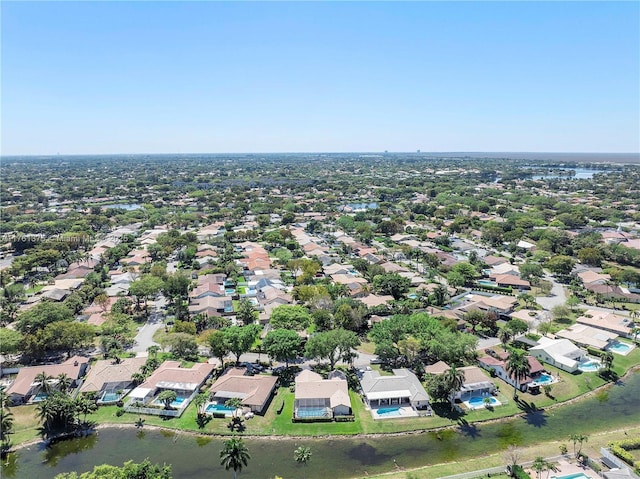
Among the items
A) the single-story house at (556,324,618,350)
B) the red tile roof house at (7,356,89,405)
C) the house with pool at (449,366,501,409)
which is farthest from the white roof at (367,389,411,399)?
the red tile roof house at (7,356,89,405)

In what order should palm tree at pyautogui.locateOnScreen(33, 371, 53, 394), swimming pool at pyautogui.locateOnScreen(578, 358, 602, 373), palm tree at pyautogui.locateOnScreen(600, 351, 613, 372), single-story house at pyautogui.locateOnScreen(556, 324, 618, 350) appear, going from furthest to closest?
1. single-story house at pyautogui.locateOnScreen(556, 324, 618, 350)
2. swimming pool at pyautogui.locateOnScreen(578, 358, 602, 373)
3. palm tree at pyautogui.locateOnScreen(600, 351, 613, 372)
4. palm tree at pyautogui.locateOnScreen(33, 371, 53, 394)

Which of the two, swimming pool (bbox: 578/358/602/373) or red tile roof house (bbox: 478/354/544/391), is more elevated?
red tile roof house (bbox: 478/354/544/391)

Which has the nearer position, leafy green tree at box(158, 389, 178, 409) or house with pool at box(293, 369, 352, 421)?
house with pool at box(293, 369, 352, 421)

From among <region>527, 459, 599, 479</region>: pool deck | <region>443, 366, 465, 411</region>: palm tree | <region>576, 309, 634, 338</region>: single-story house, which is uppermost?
<region>443, 366, 465, 411</region>: palm tree

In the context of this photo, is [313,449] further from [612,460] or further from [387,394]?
[612,460]

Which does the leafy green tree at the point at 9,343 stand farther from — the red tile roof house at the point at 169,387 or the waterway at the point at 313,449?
the red tile roof house at the point at 169,387

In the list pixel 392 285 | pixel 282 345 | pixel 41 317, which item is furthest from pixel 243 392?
pixel 392 285

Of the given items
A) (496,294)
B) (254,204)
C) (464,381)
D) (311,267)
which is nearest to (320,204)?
(254,204)

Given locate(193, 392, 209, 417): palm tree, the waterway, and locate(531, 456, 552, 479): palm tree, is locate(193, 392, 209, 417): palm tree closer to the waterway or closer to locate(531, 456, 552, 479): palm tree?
the waterway
